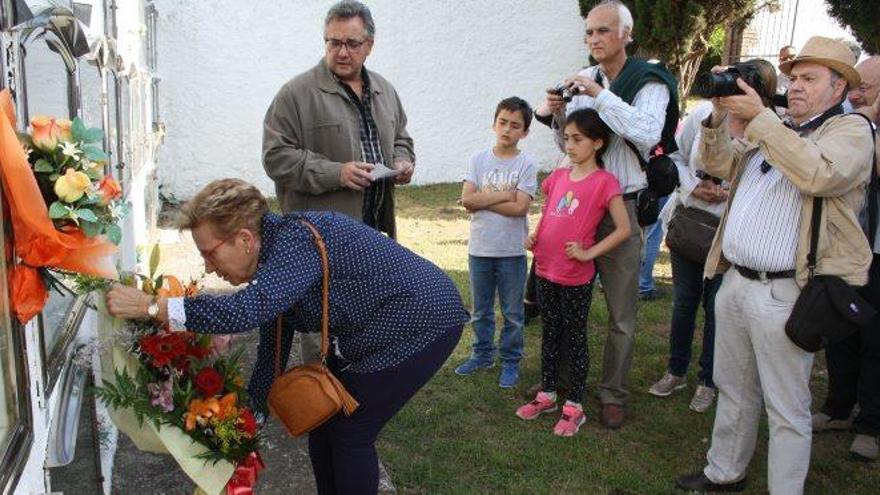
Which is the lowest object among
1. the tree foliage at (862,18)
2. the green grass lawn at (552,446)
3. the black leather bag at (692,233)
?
the green grass lawn at (552,446)

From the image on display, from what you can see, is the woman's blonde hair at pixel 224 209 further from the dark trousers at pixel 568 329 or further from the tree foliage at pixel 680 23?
the tree foliage at pixel 680 23

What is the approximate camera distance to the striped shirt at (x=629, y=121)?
3.54m

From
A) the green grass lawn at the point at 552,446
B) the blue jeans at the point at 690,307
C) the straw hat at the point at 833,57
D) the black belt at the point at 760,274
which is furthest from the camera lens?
the blue jeans at the point at 690,307

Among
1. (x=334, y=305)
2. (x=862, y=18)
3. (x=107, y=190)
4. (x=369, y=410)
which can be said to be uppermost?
(x=862, y=18)

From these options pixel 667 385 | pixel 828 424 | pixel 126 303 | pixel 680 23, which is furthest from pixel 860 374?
pixel 680 23

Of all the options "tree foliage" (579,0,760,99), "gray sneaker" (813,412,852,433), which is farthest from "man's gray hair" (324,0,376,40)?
"tree foliage" (579,0,760,99)

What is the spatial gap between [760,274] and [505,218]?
62.8 inches

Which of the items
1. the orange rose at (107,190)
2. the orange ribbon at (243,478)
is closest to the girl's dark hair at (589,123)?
the orange ribbon at (243,478)

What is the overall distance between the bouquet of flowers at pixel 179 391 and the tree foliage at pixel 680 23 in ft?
28.0

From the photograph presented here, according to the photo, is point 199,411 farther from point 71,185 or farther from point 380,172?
point 380,172

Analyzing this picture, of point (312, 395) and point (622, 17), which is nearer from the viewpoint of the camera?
point (312, 395)

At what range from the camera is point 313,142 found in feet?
11.6

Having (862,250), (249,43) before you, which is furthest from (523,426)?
(249,43)

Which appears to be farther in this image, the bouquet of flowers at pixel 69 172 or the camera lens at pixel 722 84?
the camera lens at pixel 722 84
